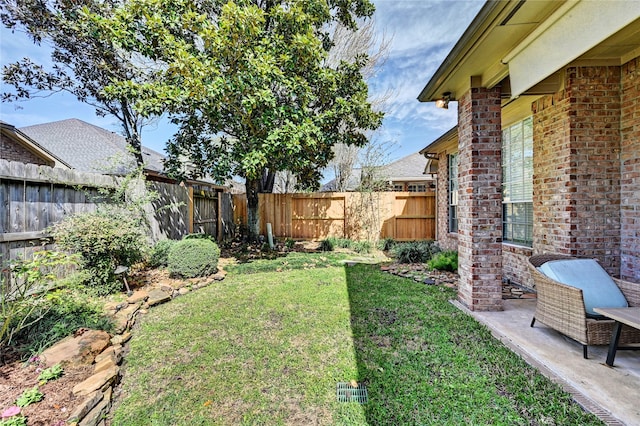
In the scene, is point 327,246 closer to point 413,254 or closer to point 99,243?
point 413,254

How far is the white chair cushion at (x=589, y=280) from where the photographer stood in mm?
2734

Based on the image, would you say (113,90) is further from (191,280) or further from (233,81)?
(191,280)

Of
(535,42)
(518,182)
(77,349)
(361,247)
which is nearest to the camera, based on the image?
(77,349)

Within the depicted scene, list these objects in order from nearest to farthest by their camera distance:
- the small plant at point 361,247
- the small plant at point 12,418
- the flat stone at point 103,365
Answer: the small plant at point 12,418 < the flat stone at point 103,365 < the small plant at point 361,247

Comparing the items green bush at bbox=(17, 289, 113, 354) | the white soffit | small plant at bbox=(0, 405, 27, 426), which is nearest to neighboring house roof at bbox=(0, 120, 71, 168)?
green bush at bbox=(17, 289, 113, 354)

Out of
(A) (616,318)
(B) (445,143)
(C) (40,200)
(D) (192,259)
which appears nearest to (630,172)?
(A) (616,318)

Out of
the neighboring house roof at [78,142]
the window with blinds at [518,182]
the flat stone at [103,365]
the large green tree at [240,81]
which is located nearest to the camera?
the flat stone at [103,365]

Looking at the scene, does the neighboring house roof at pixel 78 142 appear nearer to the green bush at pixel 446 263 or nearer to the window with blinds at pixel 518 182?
the green bush at pixel 446 263

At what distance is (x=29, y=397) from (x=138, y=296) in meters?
2.39

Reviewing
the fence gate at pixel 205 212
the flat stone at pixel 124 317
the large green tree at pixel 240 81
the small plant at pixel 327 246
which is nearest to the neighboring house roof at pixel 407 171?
the small plant at pixel 327 246

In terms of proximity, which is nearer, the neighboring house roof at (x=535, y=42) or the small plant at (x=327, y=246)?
the neighboring house roof at (x=535, y=42)

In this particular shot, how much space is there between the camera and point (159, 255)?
5973mm

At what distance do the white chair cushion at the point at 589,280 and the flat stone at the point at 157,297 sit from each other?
514cm

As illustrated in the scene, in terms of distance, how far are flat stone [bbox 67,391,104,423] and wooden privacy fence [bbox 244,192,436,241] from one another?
8403mm
